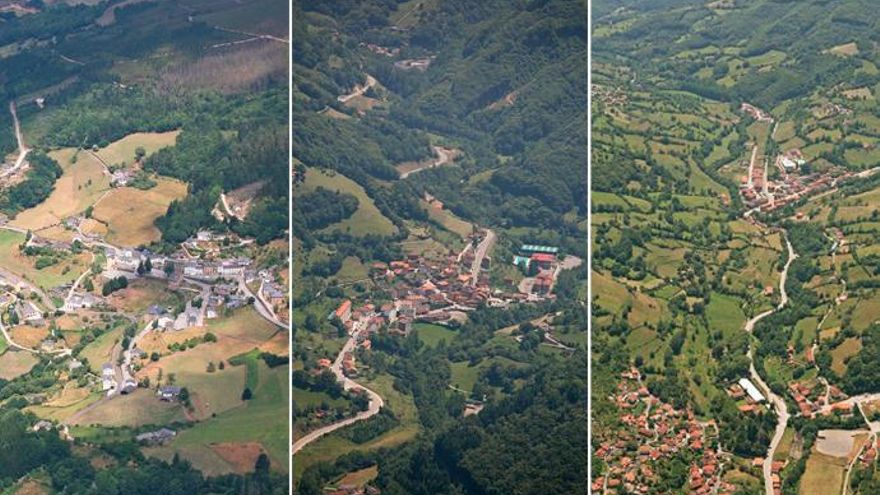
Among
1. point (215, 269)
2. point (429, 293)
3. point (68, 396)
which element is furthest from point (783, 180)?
point (68, 396)

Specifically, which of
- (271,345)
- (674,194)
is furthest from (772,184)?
(271,345)

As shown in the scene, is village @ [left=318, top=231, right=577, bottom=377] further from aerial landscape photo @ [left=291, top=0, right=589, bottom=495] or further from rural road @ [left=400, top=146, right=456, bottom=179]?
rural road @ [left=400, top=146, right=456, bottom=179]

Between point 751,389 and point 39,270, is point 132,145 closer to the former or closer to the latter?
point 39,270

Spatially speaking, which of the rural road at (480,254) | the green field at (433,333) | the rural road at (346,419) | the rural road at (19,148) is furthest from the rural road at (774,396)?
the rural road at (19,148)

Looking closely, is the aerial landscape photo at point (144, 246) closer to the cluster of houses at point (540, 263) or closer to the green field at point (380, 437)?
the green field at point (380, 437)

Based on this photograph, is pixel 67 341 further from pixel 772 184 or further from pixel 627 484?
pixel 772 184

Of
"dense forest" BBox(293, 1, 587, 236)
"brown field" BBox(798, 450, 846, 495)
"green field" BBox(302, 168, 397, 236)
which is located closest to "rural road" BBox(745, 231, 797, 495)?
A: "brown field" BBox(798, 450, 846, 495)
